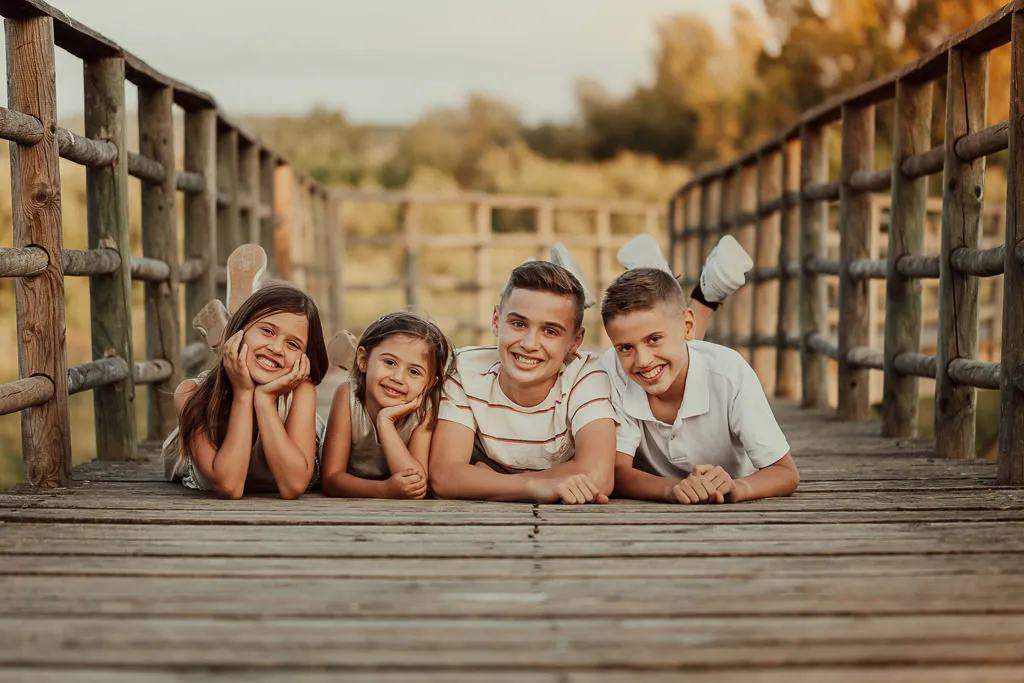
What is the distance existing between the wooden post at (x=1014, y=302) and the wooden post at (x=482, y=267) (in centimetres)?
830

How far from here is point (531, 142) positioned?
1131 inches

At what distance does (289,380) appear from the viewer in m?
2.96

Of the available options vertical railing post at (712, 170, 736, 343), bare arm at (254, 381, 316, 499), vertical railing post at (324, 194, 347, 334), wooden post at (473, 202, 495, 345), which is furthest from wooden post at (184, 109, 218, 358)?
wooden post at (473, 202, 495, 345)

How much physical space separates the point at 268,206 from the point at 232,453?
4.42m

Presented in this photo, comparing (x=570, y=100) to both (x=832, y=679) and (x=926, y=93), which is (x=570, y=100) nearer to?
(x=926, y=93)

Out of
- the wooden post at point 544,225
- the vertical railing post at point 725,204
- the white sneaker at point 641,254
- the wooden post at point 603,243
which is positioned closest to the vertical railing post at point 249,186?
the white sneaker at point 641,254

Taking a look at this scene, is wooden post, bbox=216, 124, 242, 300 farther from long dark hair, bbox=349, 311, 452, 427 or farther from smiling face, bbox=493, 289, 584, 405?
smiling face, bbox=493, 289, 584, 405

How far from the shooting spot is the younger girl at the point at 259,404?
2.91m

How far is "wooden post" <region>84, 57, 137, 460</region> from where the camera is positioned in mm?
3680

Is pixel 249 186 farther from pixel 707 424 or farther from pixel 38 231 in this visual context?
pixel 707 424

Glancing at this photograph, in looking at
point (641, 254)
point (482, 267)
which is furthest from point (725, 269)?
point (482, 267)

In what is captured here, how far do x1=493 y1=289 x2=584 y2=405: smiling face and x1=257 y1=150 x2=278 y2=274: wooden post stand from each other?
162 inches

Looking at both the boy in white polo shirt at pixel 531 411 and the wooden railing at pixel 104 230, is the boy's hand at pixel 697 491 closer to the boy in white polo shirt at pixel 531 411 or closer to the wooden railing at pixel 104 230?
the boy in white polo shirt at pixel 531 411

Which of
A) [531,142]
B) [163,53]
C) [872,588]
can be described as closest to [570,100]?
[531,142]
